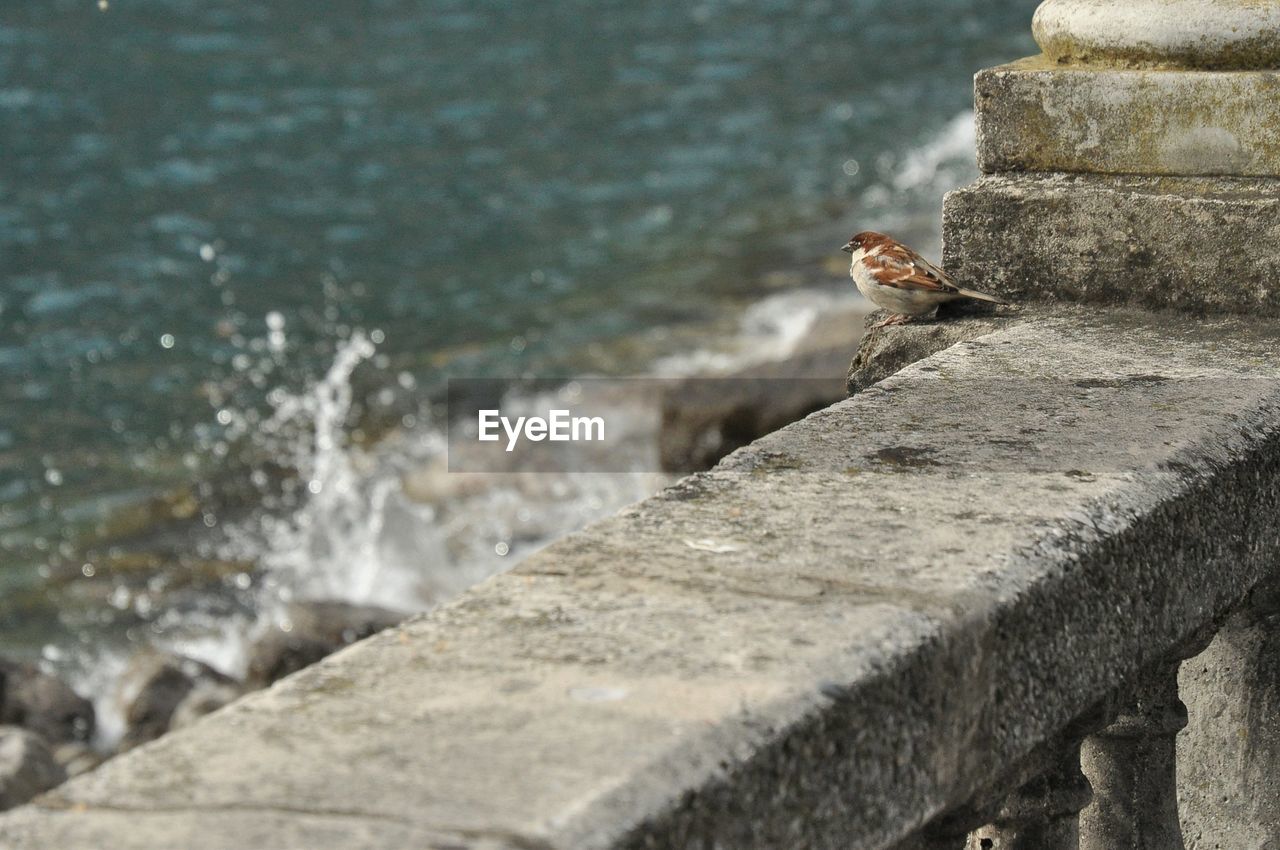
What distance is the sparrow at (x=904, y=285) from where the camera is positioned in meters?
3.45

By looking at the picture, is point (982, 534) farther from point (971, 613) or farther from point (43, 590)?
point (43, 590)

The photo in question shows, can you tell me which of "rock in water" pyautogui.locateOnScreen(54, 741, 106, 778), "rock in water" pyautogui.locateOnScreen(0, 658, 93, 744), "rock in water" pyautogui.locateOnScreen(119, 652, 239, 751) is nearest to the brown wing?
"rock in water" pyautogui.locateOnScreen(54, 741, 106, 778)

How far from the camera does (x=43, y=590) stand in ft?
33.0

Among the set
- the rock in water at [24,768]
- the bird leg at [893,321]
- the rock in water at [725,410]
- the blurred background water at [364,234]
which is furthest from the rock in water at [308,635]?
the bird leg at [893,321]

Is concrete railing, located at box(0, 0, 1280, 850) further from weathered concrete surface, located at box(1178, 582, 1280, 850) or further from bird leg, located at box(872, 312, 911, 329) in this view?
bird leg, located at box(872, 312, 911, 329)

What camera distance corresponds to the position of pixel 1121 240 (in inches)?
131

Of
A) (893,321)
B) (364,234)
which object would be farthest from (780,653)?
(364,234)

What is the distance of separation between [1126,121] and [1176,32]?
0.18 m

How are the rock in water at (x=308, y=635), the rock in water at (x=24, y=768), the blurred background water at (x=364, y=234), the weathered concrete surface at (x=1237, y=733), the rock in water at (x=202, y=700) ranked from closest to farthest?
1. the weathered concrete surface at (x=1237, y=733)
2. the rock in water at (x=24, y=768)
3. the rock in water at (x=202, y=700)
4. the rock in water at (x=308, y=635)
5. the blurred background water at (x=364, y=234)

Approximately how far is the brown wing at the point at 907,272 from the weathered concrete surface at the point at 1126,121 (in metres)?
0.23

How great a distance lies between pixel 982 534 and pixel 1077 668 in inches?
7.6

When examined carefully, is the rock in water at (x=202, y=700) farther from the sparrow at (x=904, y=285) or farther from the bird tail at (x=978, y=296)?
the bird tail at (x=978, y=296)

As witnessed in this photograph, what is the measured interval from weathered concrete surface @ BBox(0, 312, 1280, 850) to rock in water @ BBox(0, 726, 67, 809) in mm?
5830

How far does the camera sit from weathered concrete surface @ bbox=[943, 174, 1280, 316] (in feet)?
10.6
